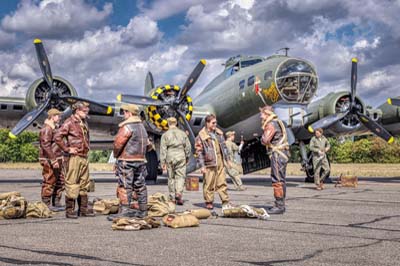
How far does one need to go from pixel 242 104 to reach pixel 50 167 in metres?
9.48

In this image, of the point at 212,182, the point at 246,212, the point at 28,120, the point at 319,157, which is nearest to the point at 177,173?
the point at 212,182

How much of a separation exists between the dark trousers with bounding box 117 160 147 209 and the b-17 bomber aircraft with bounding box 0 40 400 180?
28.6ft

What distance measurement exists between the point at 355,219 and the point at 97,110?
11.9 m

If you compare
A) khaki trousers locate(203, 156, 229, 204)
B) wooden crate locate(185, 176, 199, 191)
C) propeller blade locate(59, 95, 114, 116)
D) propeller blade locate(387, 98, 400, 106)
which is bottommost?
wooden crate locate(185, 176, 199, 191)

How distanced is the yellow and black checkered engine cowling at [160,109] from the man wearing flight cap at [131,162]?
378 inches

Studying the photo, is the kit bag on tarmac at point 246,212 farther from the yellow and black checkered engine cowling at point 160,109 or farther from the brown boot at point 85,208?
the yellow and black checkered engine cowling at point 160,109

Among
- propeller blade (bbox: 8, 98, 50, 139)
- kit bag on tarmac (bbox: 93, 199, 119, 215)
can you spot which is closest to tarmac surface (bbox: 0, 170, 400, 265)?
kit bag on tarmac (bbox: 93, 199, 119, 215)

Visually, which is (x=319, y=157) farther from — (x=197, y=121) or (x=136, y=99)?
(x=136, y=99)

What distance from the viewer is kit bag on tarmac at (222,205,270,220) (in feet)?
26.2

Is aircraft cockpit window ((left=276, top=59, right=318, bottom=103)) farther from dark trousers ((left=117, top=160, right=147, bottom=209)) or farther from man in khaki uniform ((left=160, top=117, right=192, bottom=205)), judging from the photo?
dark trousers ((left=117, top=160, right=147, bottom=209))

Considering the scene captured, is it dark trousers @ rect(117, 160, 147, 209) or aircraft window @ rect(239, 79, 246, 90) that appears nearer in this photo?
dark trousers @ rect(117, 160, 147, 209)

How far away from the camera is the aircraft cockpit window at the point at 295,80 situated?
16.1 metres

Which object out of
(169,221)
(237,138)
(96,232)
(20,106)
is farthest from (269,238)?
(20,106)

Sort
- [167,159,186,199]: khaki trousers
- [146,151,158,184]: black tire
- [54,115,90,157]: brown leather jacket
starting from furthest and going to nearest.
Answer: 1. [146,151,158,184]: black tire
2. [167,159,186,199]: khaki trousers
3. [54,115,90,157]: brown leather jacket
